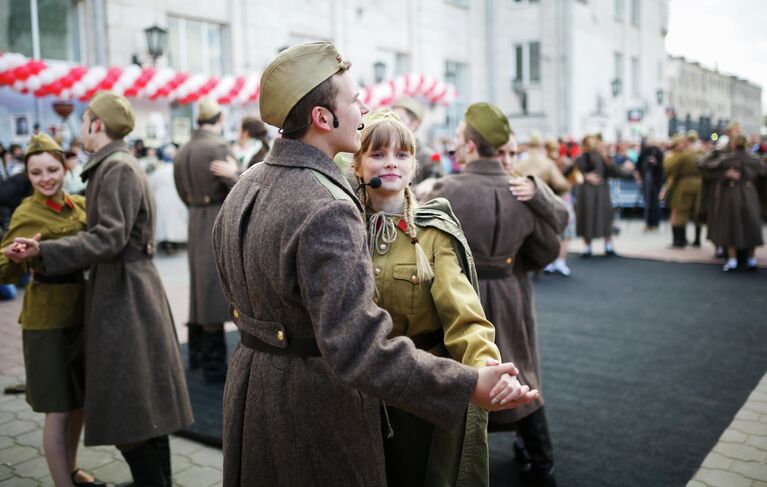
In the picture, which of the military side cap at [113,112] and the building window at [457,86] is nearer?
the military side cap at [113,112]

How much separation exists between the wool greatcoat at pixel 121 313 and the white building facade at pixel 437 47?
9.73m

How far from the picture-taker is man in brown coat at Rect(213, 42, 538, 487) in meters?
1.73

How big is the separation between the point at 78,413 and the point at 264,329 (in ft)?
7.50

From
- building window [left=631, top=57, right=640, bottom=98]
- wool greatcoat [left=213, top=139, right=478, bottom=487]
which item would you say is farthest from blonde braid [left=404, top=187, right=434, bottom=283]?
building window [left=631, top=57, right=640, bottom=98]

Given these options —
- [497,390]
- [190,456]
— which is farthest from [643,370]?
[497,390]

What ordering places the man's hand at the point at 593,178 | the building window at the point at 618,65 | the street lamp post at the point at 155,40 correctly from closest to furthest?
the man's hand at the point at 593,178, the street lamp post at the point at 155,40, the building window at the point at 618,65

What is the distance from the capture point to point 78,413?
3709mm

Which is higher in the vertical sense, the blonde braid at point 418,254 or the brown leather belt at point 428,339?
the blonde braid at point 418,254

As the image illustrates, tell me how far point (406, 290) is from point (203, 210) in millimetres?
3714

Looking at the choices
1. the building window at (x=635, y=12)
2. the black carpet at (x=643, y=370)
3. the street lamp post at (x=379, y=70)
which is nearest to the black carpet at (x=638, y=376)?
the black carpet at (x=643, y=370)

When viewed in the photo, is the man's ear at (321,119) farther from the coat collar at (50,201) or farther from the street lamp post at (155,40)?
the street lamp post at (155,40)

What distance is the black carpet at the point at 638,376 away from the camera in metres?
4.03

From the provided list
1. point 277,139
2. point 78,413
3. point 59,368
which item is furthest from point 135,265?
point 277,139

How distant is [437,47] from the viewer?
24.2m
